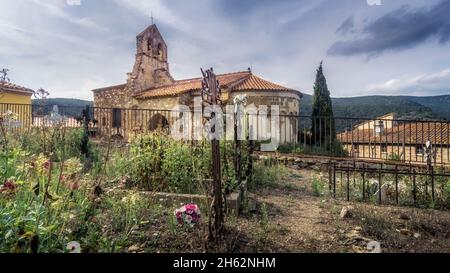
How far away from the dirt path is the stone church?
9102 millimetres

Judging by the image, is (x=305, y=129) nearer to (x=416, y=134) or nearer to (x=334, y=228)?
(x=416, y=134)

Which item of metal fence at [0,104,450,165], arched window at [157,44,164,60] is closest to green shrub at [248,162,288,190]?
metal fence at [0,104,450,165]

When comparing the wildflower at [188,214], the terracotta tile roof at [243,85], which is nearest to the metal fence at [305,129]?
the wildflower at [188,214]

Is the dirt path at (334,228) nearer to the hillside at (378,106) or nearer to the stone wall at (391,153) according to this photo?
the stone wall at (391,153)

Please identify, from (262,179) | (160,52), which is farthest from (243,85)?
(160,52)

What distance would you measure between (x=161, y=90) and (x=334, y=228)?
18.4 metres

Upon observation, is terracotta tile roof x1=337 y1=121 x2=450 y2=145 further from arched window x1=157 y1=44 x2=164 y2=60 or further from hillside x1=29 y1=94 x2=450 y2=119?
arched window x1=157 y1=44 x2=164 y2=60

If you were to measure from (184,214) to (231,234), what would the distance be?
637 mm

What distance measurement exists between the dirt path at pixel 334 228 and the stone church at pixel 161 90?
9.10 metres

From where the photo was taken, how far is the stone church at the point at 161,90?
1541 centimetres

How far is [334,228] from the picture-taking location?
3574mm

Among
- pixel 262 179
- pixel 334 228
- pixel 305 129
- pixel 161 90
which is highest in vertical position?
pixel 161 90

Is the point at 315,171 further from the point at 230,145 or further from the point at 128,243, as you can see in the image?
the point at 128,243
